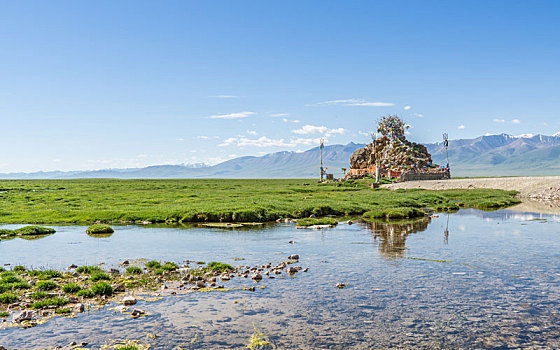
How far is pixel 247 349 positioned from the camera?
12.6m

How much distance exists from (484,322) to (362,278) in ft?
22.0

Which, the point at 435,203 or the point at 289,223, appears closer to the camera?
the point at 289,223

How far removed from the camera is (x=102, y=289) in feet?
59.0

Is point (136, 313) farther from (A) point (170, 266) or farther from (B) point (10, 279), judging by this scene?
A: (B) point (10, 279)

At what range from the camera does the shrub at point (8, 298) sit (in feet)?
54.4

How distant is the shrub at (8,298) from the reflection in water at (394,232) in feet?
62.5

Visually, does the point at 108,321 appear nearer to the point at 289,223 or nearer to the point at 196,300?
the point at 196,300

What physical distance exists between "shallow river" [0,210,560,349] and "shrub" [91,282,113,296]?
223cm

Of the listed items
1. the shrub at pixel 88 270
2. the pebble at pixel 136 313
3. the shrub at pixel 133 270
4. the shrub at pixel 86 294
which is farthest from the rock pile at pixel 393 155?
the pebble at pixel 136 313

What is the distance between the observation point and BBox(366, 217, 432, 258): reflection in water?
27.8 meters

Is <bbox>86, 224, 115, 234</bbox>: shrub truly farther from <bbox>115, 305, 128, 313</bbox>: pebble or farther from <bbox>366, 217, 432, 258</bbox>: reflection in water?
<bbox>115, 305, 128, 313</bbox>: pebble

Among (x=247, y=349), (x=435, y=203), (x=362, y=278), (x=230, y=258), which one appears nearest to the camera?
(x=247, y=349)

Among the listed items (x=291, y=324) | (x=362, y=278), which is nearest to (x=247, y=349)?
(x=291, y=324)

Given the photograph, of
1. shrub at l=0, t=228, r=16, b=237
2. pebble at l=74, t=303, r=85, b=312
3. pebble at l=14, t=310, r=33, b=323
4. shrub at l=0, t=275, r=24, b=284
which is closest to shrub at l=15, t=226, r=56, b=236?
shrub at l=0, t=228, r=16, b=237
